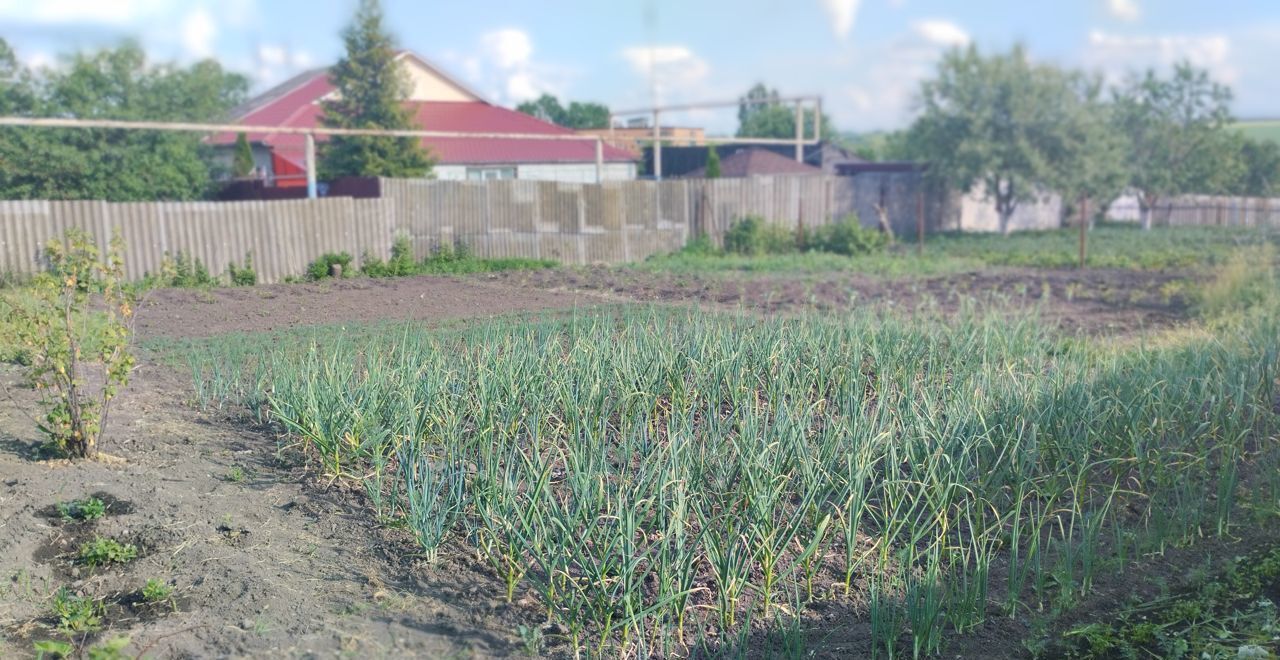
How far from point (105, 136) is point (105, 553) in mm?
17802

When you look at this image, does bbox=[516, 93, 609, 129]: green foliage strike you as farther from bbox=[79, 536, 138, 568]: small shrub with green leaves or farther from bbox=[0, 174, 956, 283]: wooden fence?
bbox=[79, 536, 138, 568]: small shrub with green leaves

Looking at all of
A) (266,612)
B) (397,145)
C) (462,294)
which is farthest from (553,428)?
(397,145)

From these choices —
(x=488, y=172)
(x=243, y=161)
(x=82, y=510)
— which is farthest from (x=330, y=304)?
(x=488, y=172)

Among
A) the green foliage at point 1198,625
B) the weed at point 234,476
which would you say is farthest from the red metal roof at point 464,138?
the green foliage at point 1198,625

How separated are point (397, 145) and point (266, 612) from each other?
21605 mm

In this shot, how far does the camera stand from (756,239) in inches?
738

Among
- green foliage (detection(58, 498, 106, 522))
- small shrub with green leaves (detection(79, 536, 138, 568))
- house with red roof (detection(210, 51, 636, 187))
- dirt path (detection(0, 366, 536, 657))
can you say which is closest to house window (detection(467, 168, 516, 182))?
house with red roof (detection(210, 51, 636, 187))

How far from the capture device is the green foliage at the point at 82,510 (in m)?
4.79

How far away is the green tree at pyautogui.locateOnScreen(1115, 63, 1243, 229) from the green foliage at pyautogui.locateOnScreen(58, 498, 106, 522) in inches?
1219

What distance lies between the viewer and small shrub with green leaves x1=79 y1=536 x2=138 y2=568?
173 inches

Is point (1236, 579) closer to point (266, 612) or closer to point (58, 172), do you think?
point (266, 612)

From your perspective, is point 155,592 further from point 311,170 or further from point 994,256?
point 994,256

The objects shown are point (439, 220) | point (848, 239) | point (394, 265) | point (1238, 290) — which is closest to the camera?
point (1238, 290)

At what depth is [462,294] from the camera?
1028 cm
